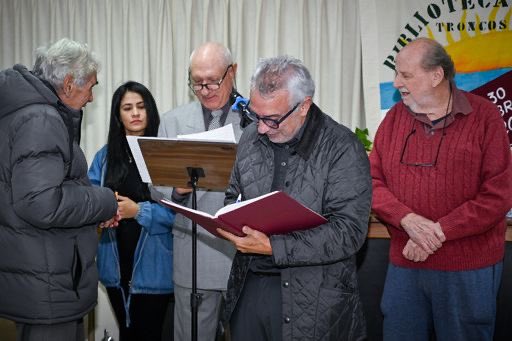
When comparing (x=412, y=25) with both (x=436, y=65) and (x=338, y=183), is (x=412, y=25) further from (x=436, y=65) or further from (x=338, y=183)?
(x=338, y=183)

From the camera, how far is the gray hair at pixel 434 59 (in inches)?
88.3

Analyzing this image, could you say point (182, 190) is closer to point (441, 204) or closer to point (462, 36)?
point (441, 204)

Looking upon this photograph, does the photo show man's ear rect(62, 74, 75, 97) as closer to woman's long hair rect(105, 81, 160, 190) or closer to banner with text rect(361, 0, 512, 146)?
woman's long hair rect(105, 81, 160, 190)

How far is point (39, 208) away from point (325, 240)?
975mm

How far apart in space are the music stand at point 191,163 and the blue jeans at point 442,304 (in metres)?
0.79

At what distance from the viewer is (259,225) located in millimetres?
1740

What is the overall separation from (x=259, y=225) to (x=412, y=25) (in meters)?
2.18

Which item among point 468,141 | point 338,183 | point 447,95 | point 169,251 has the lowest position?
point 169,251

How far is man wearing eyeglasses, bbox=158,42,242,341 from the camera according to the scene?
2.58 metres

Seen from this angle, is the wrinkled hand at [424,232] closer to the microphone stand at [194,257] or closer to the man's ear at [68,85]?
the microphone stand at [194,257]

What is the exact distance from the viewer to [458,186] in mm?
2178

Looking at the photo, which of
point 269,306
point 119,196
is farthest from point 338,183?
point 119,196

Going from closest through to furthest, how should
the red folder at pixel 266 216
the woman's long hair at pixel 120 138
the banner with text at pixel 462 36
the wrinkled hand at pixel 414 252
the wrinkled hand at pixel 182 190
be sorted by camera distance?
1. the red folder at pixel 266 216
2. the wrinkled hand at pixel 414 252
3. the wrinkled hand at pixel 182 190
4. the woman's long hair at pixel 120 138
5. the banner with text at pixel 462 36

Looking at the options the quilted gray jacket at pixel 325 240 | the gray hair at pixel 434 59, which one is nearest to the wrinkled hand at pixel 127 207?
the quilted gray jacket at pixel 325 240
